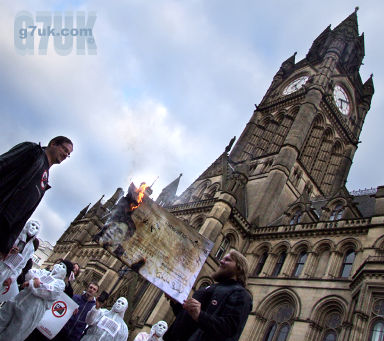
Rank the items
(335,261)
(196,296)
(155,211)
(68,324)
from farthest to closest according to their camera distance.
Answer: (335,261)
(68,324)
(155,211)
(196,296)

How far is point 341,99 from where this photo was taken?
Result: 3816 cm

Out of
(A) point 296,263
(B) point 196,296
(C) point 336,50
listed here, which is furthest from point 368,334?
(C) point 336,50

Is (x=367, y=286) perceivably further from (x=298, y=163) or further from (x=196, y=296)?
(x=298, y=163)

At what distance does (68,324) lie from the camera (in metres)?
6.80

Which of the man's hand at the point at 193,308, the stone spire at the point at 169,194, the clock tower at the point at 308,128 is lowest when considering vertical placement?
the man's hand at the point at 193,308

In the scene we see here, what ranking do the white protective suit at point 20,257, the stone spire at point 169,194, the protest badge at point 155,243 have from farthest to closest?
the stone spire at point 169,194 < the protest badge at point 155,243 < the white protective suit at point 20,257

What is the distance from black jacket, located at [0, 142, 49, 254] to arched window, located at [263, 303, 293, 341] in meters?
16.5

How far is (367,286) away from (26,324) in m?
13.6

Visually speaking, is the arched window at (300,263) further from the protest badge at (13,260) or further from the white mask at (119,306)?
the protest badge at (13,260)

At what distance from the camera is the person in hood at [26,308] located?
509cm

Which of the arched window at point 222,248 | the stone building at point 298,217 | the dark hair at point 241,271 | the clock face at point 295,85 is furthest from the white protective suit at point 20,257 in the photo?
the clock face at point 295,85

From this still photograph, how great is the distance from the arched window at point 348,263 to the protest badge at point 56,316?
15.3 meters

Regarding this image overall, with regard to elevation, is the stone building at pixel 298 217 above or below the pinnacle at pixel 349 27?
below

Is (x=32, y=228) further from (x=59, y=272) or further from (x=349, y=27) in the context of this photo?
(x=349, y=27)
